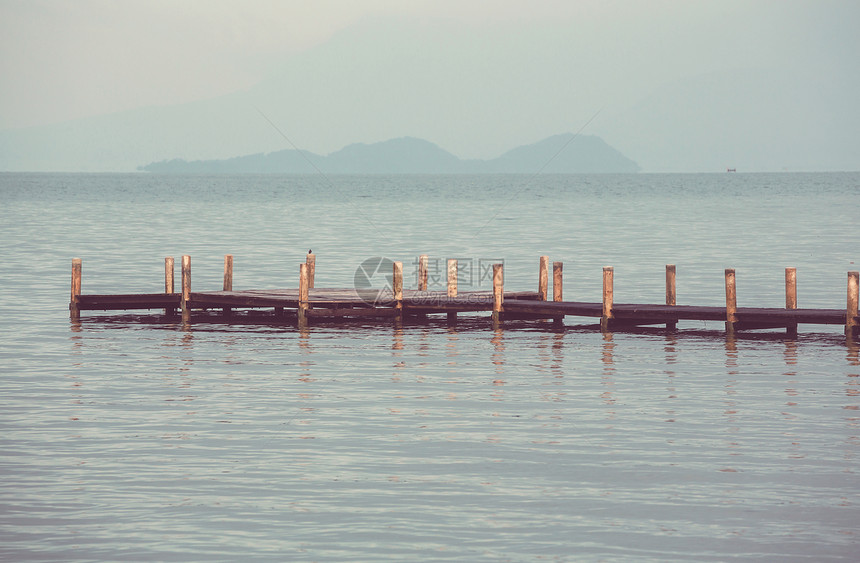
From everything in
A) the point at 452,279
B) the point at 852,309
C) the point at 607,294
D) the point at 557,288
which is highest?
the point at 452,279

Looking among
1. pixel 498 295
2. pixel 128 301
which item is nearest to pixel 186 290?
pixel 128 301

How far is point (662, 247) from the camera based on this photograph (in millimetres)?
76500

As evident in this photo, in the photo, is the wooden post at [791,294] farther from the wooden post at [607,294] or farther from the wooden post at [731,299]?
the wooden post at [607,294]

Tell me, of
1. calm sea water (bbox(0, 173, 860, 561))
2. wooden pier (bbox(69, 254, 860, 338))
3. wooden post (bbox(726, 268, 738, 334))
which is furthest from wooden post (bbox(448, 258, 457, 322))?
wooden post (bbox(726, 268, 738, 334))

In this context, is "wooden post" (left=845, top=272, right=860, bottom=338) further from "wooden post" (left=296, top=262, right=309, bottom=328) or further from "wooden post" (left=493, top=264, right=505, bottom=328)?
"wooden post" (left=296, top=262, right=309, bottom=328)

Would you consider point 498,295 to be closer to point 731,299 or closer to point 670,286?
point 670,286

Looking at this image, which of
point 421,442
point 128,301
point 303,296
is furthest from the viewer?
point 128,301

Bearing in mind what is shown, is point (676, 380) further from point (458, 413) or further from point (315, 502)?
point (315, 502)

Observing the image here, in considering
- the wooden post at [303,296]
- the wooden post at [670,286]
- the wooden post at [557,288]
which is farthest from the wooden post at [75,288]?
the wooden post at [670,286]

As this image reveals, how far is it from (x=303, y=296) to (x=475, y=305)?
4417mm

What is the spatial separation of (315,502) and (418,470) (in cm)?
217

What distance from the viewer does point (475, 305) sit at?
3291 centimetres

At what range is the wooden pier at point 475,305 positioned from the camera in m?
30.0

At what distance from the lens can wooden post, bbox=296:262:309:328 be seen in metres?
32.1
